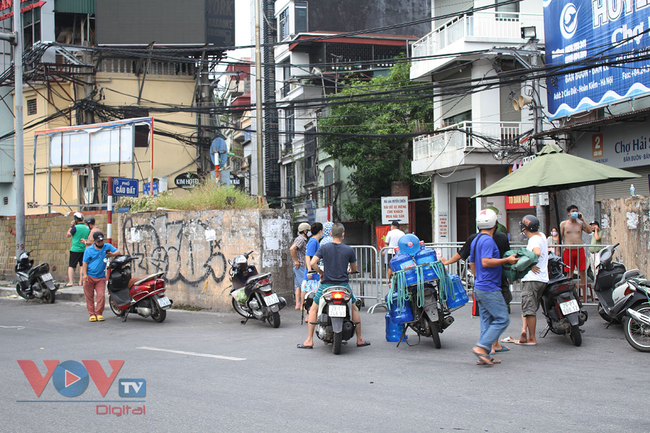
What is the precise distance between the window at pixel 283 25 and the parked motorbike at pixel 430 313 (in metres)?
29.8

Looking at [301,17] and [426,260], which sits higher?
[301,17]

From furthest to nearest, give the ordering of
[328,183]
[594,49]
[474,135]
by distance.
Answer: [328,183] → [474,135] → [594,49]

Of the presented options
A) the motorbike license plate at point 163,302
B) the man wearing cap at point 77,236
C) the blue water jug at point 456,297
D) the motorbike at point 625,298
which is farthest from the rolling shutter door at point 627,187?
the man wearing cap at point 77,236

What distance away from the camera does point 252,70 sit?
145 ft

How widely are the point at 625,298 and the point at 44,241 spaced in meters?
17.7

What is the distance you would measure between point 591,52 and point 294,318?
11532 millimetres

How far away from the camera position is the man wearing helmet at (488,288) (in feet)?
22.1

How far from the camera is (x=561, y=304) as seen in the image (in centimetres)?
768

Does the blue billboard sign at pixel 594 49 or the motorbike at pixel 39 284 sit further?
the blue billboard sign at pixel 594 49

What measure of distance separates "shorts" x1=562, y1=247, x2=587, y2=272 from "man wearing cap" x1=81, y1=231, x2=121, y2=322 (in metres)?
8.71

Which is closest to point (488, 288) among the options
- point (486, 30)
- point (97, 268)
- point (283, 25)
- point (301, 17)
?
point (97, 268)

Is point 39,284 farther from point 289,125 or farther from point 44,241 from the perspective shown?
point 289,125

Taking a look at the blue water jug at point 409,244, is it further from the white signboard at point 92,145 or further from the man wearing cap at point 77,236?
the white signboard at point 92,145

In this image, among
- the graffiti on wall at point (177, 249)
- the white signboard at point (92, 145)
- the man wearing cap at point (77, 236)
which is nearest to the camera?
the graffiti on wall at point (177, 249)
